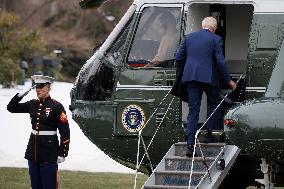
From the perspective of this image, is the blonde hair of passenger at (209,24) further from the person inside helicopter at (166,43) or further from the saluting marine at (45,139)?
the saluting marine at (45,139)

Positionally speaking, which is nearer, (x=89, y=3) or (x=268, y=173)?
(x=268, y=173)

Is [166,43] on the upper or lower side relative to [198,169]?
upper

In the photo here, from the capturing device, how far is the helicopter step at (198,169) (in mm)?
13445

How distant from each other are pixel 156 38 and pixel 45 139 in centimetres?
229

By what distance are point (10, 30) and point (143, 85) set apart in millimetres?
32983

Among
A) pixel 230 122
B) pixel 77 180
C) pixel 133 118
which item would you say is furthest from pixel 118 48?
pixel 77 180

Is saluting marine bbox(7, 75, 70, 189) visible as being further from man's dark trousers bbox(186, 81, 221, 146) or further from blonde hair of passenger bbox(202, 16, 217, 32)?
blonde hair of passenger bbox(202, 16, 217, 32)

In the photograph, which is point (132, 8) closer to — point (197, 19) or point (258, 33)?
point (197, 19)

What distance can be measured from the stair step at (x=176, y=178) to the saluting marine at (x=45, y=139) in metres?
1.34

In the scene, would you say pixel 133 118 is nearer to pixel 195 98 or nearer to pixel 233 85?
pixel 195 98

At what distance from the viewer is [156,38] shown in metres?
15.2

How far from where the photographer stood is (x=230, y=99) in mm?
14586

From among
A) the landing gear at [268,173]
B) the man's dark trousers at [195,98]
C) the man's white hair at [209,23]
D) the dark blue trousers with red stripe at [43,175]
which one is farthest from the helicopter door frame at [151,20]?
the landing gear at [268,173]

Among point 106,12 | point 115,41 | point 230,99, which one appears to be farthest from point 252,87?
point 106,12
